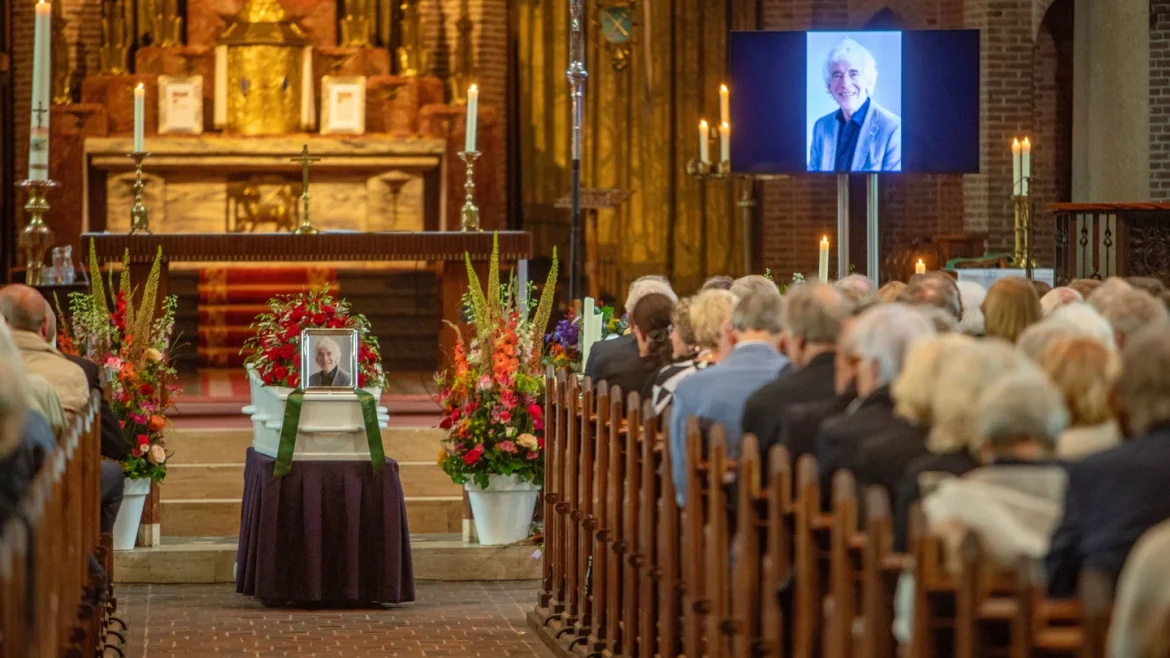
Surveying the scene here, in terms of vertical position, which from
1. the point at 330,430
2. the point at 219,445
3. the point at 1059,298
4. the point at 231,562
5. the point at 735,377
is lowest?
the point at 231,562

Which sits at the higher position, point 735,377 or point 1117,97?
point 1117,97

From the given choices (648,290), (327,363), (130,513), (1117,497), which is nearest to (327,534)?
(327,363)

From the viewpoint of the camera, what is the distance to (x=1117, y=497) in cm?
376

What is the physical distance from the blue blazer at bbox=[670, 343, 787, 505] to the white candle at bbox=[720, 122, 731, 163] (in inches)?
225

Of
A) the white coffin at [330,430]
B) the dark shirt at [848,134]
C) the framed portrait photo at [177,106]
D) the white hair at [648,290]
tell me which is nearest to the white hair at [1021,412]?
the white hair at [648,290]

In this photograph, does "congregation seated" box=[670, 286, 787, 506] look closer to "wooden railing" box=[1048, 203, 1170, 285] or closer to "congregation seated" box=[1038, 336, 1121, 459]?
"congregation seated" box=[1038, 336, 1121, 459]

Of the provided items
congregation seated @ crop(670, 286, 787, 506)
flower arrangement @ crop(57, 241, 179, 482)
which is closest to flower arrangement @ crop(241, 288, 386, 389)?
flower arrangement @ crop(57, 241, 179, 482)

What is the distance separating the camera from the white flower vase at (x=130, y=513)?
925cm

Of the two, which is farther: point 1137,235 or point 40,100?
point 1137,235

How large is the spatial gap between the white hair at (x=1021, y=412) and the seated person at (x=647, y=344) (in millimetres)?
3375

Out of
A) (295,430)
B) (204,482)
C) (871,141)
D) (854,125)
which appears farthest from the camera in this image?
(854,125)

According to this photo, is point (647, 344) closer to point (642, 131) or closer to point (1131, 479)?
point (1131, 479)

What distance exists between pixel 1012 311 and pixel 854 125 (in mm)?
5501

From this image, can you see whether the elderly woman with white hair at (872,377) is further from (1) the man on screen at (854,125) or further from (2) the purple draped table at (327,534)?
(1) the man on screen at (854,125)
